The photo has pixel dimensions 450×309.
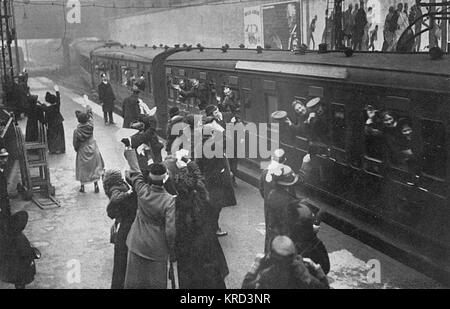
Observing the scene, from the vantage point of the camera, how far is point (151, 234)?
5719mm

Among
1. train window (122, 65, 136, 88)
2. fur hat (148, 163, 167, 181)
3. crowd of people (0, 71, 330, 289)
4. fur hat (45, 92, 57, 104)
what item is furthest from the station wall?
fur hat (148, 163, 167, 181)

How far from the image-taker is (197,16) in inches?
1299

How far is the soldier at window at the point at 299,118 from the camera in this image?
29.1 ft

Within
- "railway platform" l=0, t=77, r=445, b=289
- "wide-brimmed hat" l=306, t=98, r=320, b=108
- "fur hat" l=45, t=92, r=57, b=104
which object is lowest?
"railway platform" l=0, t=77, r=445, b=289

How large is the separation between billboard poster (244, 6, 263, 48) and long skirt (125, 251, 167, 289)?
68.1ft

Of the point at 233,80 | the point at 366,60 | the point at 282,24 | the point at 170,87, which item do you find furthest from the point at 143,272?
the point at 282,24

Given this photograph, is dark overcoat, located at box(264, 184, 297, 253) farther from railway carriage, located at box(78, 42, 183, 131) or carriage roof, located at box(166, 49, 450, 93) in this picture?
railway carriage, located at box(78, 42, 183, 131)

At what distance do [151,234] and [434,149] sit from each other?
11.4ft

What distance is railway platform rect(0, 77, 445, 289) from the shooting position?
6.87 m

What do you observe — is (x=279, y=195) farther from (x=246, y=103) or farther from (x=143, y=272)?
(x=246, y=103)

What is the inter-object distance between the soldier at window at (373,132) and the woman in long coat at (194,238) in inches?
107

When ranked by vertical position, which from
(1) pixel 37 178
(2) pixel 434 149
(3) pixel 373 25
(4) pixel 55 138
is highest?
(3) pixel 373 25
